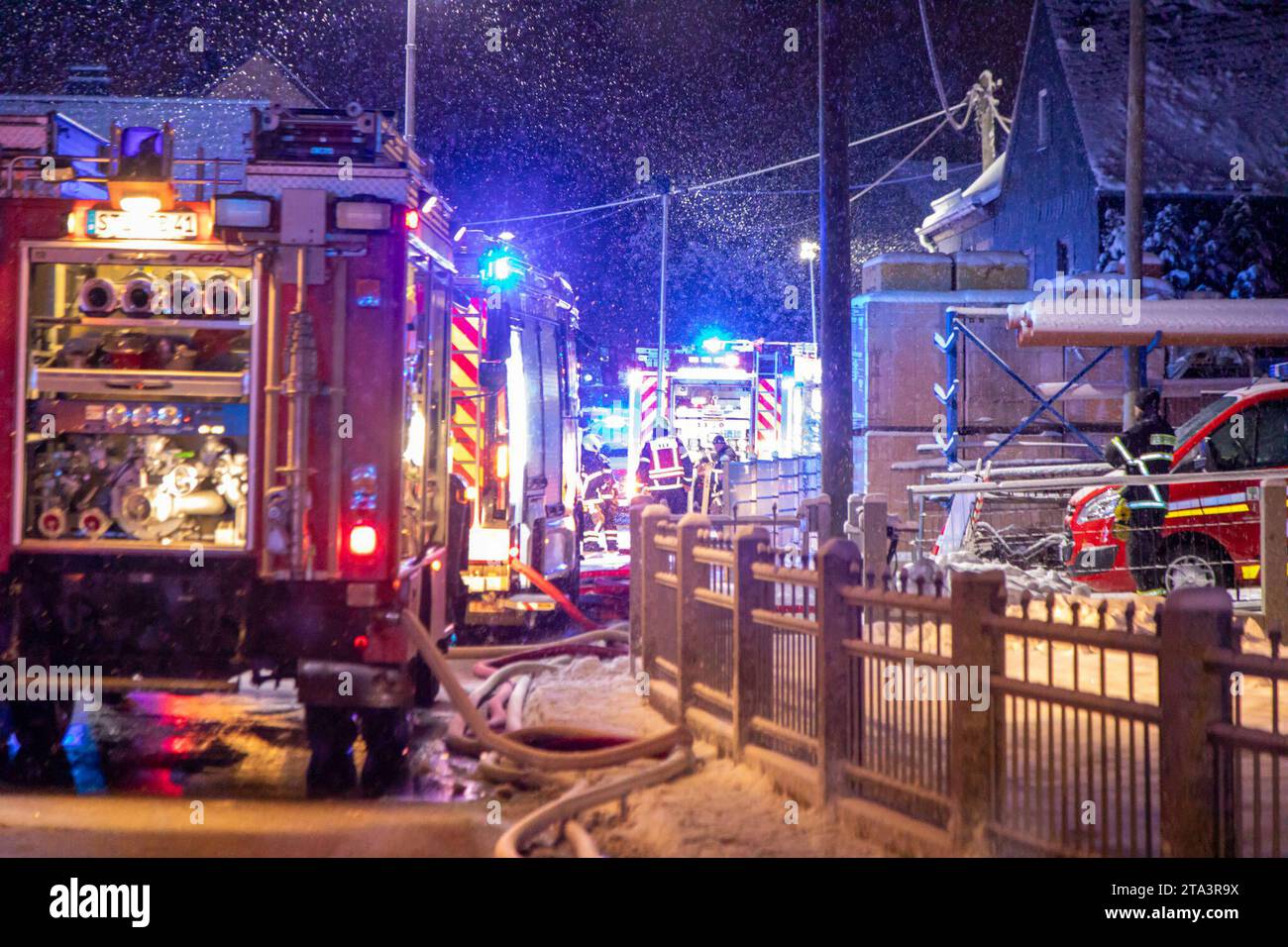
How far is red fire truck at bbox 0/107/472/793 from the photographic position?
7.19m

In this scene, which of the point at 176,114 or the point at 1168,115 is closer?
the point at 176,114

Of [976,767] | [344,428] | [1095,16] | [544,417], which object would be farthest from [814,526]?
[1095,16]

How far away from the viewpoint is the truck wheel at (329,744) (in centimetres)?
748

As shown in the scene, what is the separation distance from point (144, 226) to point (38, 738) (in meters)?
3.02

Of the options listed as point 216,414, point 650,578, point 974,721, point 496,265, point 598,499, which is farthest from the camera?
point 598,499

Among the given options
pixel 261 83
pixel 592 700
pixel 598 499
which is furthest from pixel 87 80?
pixel 592 700

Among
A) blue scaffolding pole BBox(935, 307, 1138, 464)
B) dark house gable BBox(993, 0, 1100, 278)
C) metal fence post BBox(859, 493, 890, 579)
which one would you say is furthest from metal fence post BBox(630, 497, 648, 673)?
dark house gable BBox(993, 0, 1100, 278)

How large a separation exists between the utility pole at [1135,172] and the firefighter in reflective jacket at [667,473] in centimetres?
772

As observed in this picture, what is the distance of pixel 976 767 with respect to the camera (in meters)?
5.46

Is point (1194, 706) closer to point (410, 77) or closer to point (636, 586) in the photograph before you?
point (636, 586)

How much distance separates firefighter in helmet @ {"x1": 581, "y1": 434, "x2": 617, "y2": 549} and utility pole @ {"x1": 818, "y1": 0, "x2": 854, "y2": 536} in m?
11.2

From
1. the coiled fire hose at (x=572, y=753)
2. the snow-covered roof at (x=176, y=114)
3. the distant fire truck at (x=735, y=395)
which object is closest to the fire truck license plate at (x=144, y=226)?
the coiled fire hose at (x=572, y=753)

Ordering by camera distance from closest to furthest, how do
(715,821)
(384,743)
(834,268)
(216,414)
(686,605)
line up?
(715,821) < (216,414) < (384,743) < (686,605) < (834,268)

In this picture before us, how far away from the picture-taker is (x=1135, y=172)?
1578 centimetres
